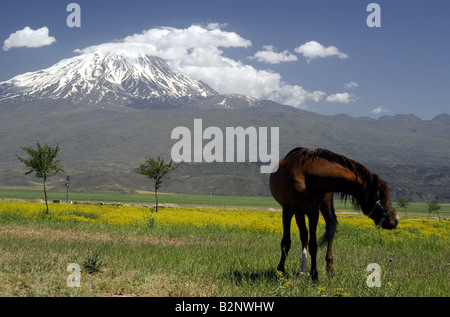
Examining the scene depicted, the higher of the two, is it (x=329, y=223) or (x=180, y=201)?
(x=329, y=223)

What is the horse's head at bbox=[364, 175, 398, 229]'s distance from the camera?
23.7 feet

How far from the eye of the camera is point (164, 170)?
47.0m

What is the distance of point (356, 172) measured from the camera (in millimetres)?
7457

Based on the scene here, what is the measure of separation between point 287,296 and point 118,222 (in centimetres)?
1711

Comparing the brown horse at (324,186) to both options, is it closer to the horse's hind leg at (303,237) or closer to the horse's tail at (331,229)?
the horse's hind leg at (303,237)

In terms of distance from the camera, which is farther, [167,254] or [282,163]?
[167,254]

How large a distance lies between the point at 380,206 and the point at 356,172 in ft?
2.31

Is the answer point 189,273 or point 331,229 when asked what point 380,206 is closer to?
point 331,229

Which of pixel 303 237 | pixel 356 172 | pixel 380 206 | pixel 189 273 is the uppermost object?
pixel 356 172

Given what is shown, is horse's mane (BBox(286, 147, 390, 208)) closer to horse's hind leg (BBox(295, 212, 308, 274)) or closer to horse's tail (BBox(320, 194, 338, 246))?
horse's hind leg (BBox(295, 212, 308, 274))

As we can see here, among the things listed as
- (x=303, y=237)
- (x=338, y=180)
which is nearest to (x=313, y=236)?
(x=303, y=237)

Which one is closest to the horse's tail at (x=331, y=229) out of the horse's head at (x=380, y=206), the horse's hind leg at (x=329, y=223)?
the horse's hind leg at (x=329, y=223)
